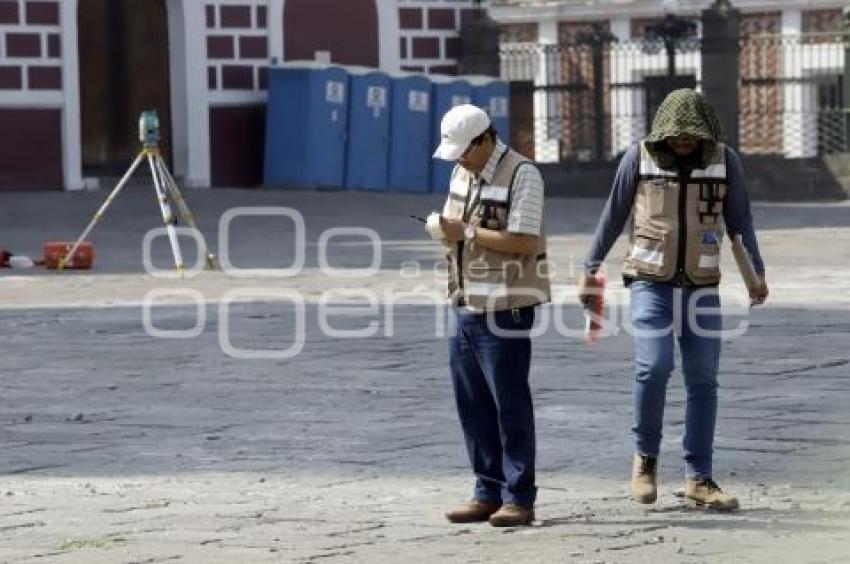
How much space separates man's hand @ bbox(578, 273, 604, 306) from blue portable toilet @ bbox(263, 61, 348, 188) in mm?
24031

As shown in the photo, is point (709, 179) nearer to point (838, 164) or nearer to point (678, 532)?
point (678, 532)

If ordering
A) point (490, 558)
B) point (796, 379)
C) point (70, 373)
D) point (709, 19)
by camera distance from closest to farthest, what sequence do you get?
point (490, 558) → point (796, 379) → point (70, 373) → point (709, 19)

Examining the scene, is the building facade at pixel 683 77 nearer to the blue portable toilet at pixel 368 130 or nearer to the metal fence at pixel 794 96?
the metal fence at pixel 794 96

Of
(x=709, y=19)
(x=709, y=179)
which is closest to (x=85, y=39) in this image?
(x=709, y=19)

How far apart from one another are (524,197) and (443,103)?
86.3 feet

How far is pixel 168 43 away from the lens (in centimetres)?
3419

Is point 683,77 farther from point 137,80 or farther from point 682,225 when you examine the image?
point 682,225

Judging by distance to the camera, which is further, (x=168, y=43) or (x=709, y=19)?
(x=709, y=19)

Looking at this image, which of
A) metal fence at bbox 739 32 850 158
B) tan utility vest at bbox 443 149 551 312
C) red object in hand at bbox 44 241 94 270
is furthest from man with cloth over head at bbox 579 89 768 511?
metal fence at bbox 739 32 850 158

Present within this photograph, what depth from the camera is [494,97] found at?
36.3 meters

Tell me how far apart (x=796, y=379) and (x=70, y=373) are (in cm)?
425

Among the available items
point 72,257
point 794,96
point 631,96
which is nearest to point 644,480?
point 72,257

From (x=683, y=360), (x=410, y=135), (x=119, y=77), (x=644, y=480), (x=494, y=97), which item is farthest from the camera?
(x=494, y=97)

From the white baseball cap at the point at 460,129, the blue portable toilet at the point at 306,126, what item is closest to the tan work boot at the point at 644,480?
the white baseball cap at the point at 460,129
